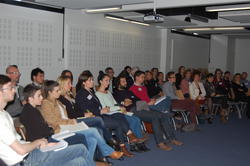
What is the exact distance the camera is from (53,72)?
23.6 ft

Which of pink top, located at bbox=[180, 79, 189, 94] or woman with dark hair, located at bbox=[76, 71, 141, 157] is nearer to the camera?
woman with dark hair, located at bbox=[76, 71, 141, 157]

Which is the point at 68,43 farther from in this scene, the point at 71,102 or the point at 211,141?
the point at 211,141

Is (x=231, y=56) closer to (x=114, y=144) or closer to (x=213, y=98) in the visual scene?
(x=213, y=98)

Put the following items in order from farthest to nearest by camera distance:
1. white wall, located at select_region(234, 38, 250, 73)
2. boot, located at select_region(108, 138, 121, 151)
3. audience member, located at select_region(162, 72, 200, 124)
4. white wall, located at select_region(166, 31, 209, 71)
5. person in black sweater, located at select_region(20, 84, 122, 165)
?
1. white wall, located at select_region(234, 38, 250, 73)
2. white wall, located at select_region(166, 31, 209, 71)
3. audience member, located at select_region(162, 72, 200, 124)
4. boot, located at select_region(108, 138, 121, 151)
5. person in black sweater, located at select_region(20, 84, 122, 165)

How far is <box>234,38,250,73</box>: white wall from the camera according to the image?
14.7m

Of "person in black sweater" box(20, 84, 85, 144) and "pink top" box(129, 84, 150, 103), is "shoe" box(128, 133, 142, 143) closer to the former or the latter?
"pink top" box(129, 84, 150, 103)

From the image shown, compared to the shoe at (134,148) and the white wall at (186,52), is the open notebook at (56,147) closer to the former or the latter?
the shoe at (134,148)

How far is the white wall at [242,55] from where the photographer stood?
48.3 feet

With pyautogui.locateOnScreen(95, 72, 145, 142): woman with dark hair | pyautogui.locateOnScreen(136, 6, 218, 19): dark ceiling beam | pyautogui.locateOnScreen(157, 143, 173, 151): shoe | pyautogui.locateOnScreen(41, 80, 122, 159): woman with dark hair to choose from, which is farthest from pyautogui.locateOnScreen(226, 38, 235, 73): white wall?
pyautogui.locateOnScreen(41, 80, 122, 159): woman with dark hair

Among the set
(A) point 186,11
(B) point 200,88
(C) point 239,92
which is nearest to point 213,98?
(B) point 200,88

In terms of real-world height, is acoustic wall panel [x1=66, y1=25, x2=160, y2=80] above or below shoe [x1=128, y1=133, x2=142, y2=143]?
above

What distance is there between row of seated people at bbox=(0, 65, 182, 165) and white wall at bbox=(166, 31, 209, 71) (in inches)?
207

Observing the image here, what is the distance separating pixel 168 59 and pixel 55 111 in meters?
7.82

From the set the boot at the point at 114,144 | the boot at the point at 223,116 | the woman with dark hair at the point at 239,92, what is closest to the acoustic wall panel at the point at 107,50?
the woman with dark hair at the point at 239,92
